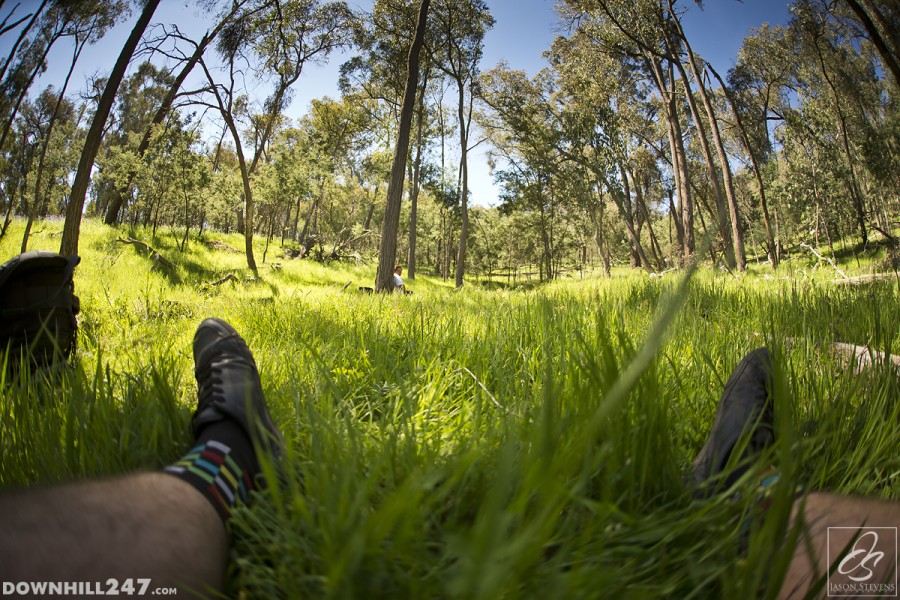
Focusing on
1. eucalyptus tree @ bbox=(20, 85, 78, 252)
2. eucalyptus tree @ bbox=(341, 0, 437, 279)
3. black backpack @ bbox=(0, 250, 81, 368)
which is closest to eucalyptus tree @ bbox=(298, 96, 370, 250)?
eucalyptus tree @ bbox=(341, 0, 437, 279)

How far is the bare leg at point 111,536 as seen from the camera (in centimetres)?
90

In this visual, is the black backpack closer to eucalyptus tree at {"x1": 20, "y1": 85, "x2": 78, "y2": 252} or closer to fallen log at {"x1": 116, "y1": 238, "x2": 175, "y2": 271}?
fallen log at {"x1": 116, "y1": 238, "x2": 175, "y2": 271}

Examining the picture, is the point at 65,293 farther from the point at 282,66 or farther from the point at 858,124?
the point at 858,124

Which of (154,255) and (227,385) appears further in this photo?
(154,255)

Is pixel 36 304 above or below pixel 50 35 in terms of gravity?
below

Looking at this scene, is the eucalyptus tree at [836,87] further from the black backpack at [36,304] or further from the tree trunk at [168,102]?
the black backpack at [36,304]

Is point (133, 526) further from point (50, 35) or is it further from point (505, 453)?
point (50, 35)

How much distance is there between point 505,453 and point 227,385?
1295mm

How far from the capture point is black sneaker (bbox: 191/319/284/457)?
1394 mm

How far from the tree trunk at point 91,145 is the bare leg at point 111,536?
244 inches

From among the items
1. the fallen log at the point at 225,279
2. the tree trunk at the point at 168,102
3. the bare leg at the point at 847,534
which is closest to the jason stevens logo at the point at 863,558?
the bare leg at the point at 847,534

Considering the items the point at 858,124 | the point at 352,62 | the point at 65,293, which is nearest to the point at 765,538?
the point at 65,293

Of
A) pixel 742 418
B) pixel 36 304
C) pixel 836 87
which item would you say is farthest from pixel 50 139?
pixel 836 87

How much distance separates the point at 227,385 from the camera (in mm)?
1568
